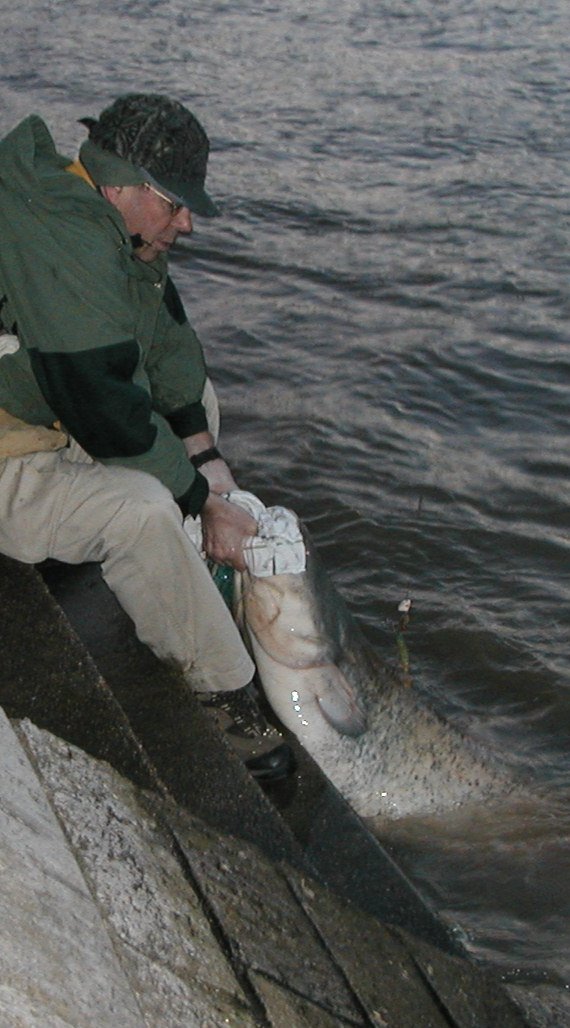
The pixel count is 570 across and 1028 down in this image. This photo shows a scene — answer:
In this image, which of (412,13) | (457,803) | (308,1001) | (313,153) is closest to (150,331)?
(457,803)

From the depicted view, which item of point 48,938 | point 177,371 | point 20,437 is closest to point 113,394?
point 20,437

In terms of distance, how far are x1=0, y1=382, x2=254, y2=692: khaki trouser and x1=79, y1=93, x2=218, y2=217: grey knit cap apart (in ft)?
2.88

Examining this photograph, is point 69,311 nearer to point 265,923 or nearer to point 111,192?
point 111,192

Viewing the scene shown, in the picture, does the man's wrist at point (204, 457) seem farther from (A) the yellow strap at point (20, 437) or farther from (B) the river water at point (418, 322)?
(B) the river water at point (418, 322)

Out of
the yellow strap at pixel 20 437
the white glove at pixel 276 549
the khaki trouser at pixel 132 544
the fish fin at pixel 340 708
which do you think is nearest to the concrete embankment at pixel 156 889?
the khaki trouser at pixel 132 544

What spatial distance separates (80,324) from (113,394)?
9.1 inches

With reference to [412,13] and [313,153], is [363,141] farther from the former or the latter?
[412,13]

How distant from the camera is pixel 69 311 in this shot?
3518 millimetres

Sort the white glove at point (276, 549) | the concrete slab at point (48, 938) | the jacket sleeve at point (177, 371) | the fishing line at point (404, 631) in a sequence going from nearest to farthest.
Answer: the concrete slab at point (48, 938), the white glove at point (276, 549), the jacket sleeve at point (177, 371), the fishing line at point (404, 631)

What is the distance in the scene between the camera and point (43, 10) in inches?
677

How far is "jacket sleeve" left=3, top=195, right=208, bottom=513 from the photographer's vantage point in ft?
11.5

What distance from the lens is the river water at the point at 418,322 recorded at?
5316 millimetres

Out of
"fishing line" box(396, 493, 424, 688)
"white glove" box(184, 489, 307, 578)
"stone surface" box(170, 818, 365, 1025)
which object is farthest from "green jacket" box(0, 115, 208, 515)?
"fishing line" box(396, 493, 424, 688)

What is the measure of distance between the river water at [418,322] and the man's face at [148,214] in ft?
7.20
